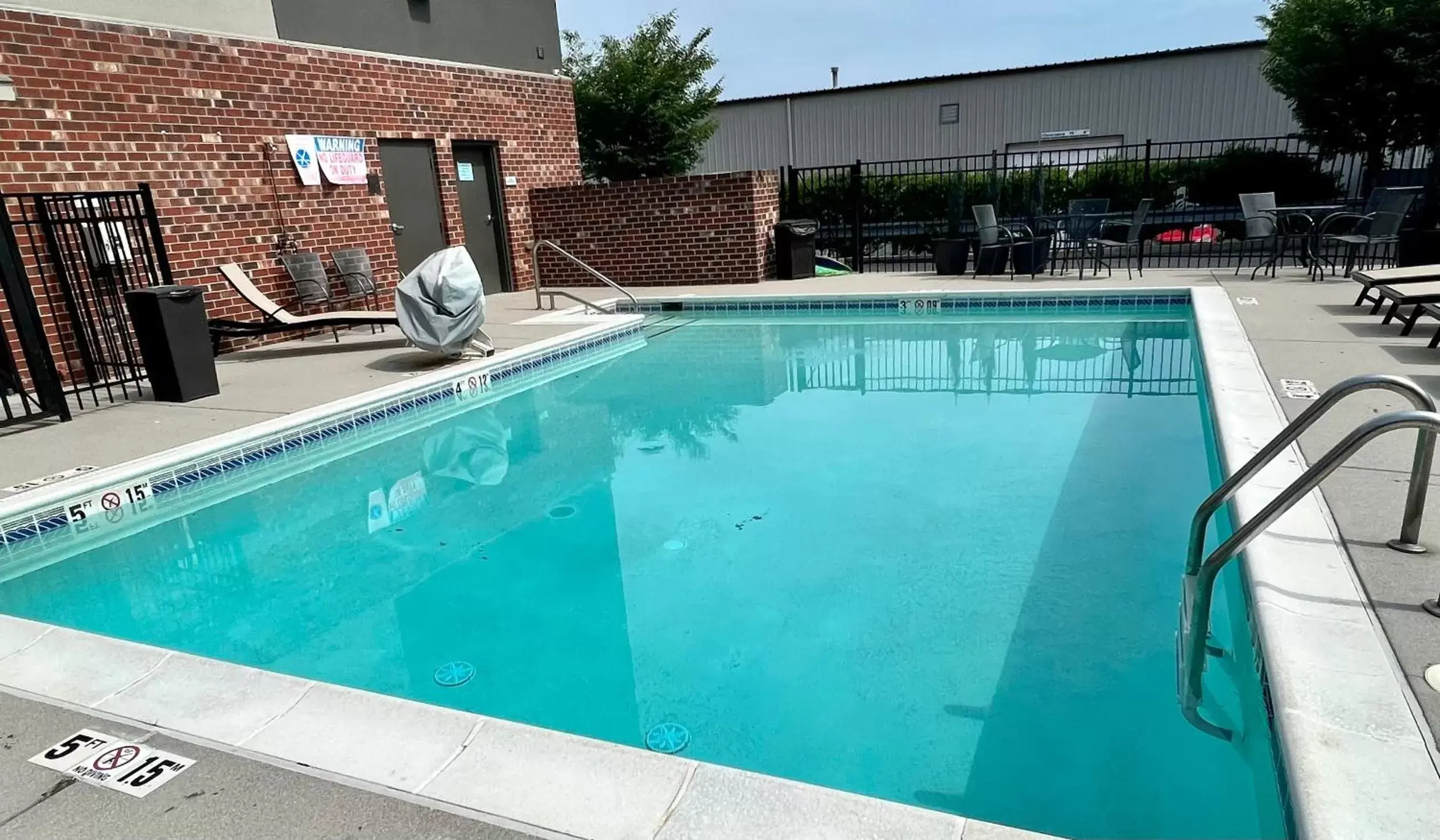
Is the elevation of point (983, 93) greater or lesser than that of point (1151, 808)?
greater

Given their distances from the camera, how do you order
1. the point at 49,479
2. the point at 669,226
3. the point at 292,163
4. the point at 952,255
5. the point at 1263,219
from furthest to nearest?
the point at 669,226 < the point at 952,255 < the point at 1263,219 < the point at 292,163 < the point at 49,479

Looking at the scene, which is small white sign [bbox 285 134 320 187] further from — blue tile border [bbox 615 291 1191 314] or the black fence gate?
blue tile border [bbox 615 291 1191 314]

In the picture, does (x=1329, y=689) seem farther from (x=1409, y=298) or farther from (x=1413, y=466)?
(x=1409, y=298)

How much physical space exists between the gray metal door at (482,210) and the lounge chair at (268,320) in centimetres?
338

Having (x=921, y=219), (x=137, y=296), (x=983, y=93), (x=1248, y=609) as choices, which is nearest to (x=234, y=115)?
(x=137, y=296)

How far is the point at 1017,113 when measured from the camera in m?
18.5

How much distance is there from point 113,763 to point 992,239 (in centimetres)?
926

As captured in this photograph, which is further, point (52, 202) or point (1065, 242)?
point (1065, 242)

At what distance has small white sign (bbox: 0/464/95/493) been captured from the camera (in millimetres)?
3850

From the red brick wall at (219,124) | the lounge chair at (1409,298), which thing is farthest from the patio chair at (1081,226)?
the red brick wall at (219,124)

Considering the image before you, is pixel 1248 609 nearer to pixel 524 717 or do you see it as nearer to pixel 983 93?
pixel 524 717

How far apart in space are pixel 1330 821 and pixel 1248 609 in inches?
41.0

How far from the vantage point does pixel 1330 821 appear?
142cm

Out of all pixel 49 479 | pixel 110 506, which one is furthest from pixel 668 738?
pixel 49 479
